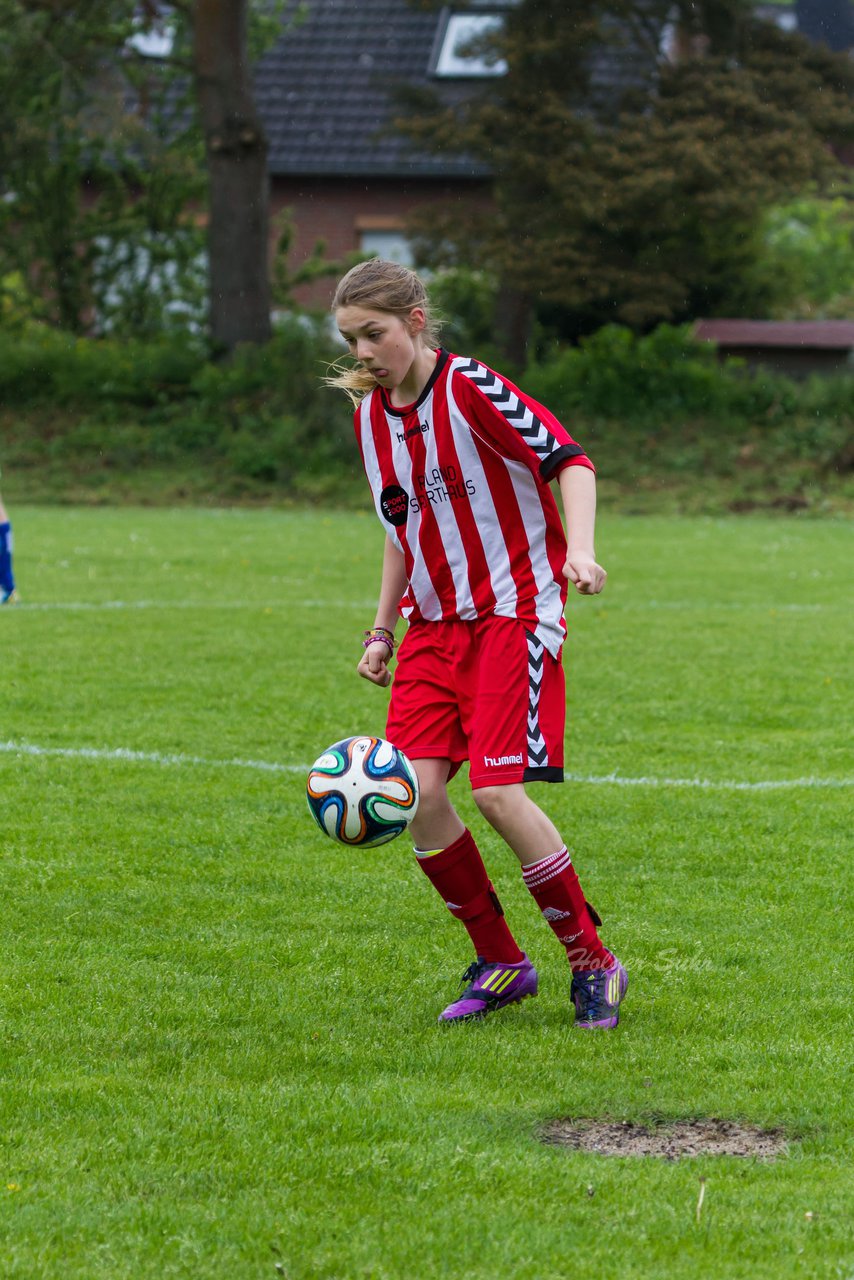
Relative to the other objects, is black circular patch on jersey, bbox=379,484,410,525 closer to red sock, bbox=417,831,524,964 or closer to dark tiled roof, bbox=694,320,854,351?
red sock, bbox=417,831,524,964

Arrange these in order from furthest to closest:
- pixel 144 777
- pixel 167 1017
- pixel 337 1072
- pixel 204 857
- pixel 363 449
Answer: pixel 144 777 → pixel 204 857 → pixel 363 449 → pixel 167 1017 → pixel 337 1072

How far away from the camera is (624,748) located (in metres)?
7.45

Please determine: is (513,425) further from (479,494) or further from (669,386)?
(669,386)

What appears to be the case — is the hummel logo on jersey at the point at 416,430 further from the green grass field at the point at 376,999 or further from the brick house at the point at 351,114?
the brick house at the point at 351,114

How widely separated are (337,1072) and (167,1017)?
540 mm

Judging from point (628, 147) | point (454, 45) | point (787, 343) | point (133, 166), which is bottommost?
point (787, 343)

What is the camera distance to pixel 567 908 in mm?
4160

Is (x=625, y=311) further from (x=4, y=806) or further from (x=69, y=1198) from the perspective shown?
(x=69, y=1198)

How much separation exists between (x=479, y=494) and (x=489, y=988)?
1251mm

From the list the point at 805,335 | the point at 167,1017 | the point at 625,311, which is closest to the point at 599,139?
the point at 625,311

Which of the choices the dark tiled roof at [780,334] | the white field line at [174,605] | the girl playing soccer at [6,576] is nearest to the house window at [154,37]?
the dark tiled roof at [780,334]

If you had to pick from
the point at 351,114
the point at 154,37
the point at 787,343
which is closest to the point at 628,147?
the point at 787,343

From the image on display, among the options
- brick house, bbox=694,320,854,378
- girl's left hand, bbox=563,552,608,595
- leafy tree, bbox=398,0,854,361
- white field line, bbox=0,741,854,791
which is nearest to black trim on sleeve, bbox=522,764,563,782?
girl's left hand, bbox=563,552,608,595

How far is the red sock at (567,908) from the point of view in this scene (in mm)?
4102
